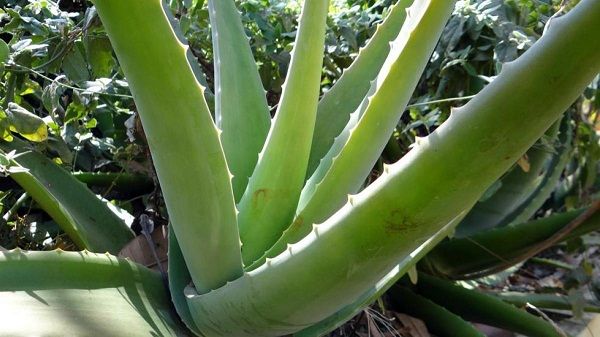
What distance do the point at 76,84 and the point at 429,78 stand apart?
680 millimetres

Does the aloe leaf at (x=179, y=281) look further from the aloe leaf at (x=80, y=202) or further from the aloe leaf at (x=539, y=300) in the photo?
the aloe leaf at (x=539, y=300)

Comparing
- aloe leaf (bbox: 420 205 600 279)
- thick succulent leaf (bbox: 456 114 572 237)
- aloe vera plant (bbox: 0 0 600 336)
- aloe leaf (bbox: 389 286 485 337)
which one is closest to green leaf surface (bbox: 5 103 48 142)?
aloe vera plant (bbox: 0 0 600 336)

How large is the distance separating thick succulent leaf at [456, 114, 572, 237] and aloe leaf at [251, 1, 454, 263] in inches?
32.0

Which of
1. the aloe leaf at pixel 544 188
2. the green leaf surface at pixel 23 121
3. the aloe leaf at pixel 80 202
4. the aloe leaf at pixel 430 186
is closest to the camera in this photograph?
the aloe leaf at pixel 430 186

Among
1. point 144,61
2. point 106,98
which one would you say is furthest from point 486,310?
point 144,61

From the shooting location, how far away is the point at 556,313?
1.60 metres

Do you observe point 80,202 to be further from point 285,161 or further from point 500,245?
point 500,245

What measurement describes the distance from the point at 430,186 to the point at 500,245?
0.95 m

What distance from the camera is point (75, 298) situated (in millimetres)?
698

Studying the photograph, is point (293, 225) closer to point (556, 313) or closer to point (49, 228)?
point (49, 228)

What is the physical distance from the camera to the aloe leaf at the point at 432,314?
1.20 meters

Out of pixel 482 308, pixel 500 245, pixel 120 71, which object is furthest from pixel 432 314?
pixel 120 71

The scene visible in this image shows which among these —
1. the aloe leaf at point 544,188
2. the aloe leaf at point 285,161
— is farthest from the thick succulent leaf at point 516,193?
the aloe leaf at point 285,161

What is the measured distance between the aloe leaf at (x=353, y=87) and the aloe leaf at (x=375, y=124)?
0.53ft
